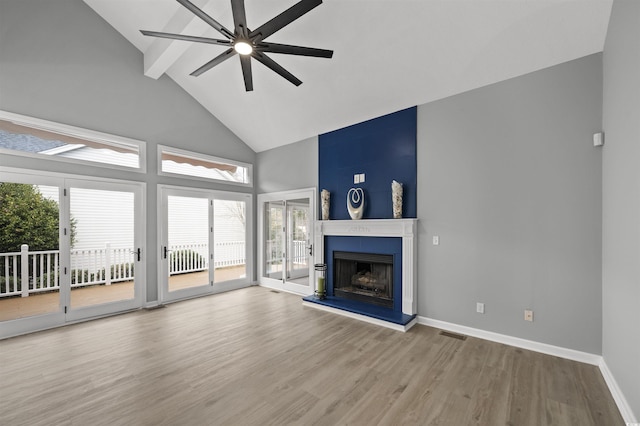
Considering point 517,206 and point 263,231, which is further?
point 263,231

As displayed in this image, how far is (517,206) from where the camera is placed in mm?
3191

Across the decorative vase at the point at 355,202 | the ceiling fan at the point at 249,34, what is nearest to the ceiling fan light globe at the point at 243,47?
the ceiling fan at the point at 249,34

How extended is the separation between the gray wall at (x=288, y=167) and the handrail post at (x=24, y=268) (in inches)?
151

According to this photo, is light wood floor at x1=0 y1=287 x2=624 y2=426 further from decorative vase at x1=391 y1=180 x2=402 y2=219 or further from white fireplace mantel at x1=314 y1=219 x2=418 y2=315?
decorative vase at x1=391 y1=180 x2=402 y2=219

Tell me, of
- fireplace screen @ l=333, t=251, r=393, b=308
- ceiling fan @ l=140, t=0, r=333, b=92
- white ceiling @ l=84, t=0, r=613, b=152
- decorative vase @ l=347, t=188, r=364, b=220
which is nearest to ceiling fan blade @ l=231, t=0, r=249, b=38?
ceiling fan @ l=140, t=0, r=333, b=92

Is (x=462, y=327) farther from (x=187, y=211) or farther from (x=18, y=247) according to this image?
(x=18, y=247)

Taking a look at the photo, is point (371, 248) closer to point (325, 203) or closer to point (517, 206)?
point (325, 203)

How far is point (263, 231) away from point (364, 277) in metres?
2.68

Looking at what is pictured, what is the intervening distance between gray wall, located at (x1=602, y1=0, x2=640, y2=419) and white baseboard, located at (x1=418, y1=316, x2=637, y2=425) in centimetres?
8

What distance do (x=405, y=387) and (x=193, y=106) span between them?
5.72 metres

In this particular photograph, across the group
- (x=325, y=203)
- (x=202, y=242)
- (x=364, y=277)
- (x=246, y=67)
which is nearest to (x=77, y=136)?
(x=202, y=242)

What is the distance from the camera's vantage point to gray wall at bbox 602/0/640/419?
189cm

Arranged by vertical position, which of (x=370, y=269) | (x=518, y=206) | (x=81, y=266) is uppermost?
(x=518, y=206)

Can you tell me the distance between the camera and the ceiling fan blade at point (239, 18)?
7.07 feet
